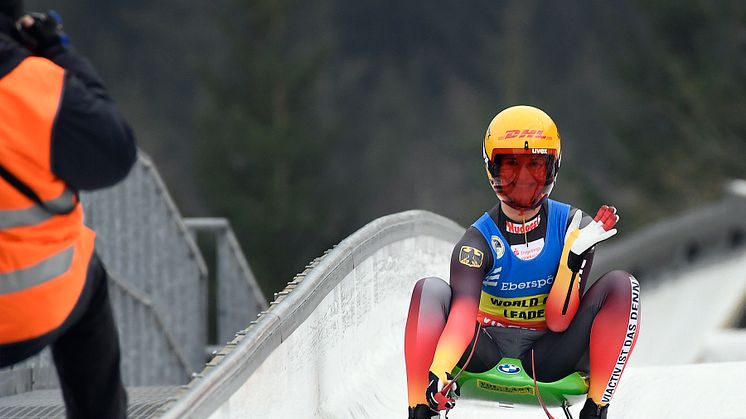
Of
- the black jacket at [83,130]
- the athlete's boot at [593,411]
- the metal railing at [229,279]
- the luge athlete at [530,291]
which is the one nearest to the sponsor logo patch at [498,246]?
the luge athlete at [530,291]

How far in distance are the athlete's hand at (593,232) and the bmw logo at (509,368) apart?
425 mm

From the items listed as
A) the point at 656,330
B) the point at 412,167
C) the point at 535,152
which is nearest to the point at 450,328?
the point at 535,152

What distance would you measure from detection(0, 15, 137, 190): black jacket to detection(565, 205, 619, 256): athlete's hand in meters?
1.64

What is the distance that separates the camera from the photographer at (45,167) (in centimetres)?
259

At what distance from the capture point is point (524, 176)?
150 inches

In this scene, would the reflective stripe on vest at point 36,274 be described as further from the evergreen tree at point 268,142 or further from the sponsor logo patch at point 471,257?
the evergreen tree at point 268,142

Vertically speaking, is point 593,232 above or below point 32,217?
below

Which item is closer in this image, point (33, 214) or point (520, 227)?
point (33, 214)

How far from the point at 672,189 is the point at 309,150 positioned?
10483mm

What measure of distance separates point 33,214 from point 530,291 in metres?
→ 1.78

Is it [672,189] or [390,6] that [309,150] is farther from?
[390,6]

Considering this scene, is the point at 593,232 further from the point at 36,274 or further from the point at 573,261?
the point at 36,274

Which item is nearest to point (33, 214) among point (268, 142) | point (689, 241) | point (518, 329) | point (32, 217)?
point (32, 217)

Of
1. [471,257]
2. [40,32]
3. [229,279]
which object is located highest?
[40,32]
